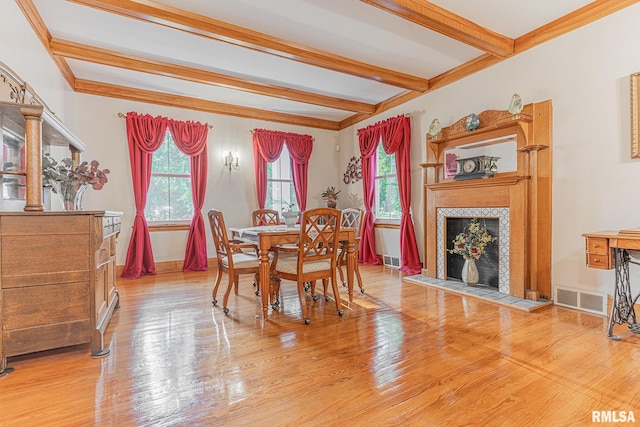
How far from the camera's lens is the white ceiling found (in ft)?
9.27

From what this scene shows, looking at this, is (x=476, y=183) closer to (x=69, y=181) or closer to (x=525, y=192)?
(x=525, y=192)

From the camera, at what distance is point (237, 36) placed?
3.12 metres

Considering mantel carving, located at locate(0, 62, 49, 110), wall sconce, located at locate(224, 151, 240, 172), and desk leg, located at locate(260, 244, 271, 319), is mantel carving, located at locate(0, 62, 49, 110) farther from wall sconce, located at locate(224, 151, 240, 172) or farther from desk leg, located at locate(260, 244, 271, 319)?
wall sconce, located at locate(224, 151, 240, 172)

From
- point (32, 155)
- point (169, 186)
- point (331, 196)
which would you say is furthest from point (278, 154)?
point (32, 155)

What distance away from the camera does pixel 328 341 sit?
2.33m

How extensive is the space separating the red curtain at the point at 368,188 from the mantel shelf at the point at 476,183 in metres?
1.35

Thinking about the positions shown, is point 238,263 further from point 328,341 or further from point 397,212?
point 397,212

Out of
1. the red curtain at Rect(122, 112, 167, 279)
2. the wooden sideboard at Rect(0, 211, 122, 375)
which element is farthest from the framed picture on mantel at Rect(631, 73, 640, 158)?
the red curtain at Rect(122, 112, 167, 279)

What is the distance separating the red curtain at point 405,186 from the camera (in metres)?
4.75

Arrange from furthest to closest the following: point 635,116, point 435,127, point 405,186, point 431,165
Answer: point 405,186
point 431,165
point 435,127
point 635,116

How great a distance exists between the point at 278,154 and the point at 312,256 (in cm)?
342

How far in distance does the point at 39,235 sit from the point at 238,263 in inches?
58.2

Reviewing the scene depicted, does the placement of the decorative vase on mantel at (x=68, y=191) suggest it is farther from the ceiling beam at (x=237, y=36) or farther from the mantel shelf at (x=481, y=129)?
the mantel shelf at (x=481, y=129)

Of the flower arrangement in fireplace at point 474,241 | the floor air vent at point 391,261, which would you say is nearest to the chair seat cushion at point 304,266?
the flower arrangement in fireplace at point 474,241
